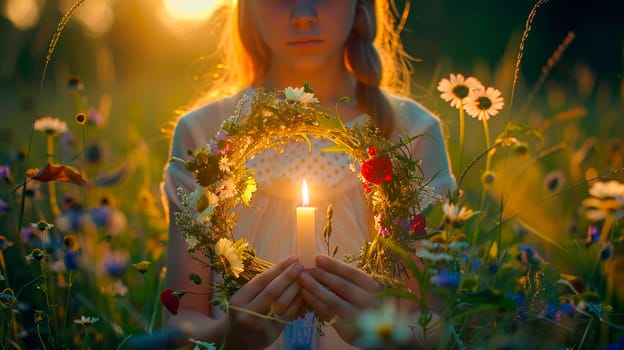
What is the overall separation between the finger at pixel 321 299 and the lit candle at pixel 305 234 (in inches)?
1.7

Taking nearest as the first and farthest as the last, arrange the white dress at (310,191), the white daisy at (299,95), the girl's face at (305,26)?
1. the white daisy at (299,95)
2. the girl's face at (305,26)
3. the white dress at (310,191)

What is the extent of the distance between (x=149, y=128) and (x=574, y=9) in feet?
33.1

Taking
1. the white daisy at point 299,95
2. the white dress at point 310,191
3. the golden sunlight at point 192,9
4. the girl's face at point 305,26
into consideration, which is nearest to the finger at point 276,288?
the white daisy at point 299,95

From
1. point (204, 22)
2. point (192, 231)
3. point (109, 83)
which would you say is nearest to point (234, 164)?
point (192, 231)

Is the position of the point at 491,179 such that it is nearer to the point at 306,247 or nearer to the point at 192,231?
the point at 306,247

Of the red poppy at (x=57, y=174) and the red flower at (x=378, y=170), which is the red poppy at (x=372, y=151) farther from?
the red poppy at (x=57, y=174)

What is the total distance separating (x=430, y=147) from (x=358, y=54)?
493 millimetres

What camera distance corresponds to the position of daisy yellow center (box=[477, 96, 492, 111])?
2107 mm

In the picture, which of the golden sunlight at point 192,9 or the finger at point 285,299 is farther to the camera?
the golden sunlight at point 192,9

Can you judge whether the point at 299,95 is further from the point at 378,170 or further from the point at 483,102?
the point at 483,102

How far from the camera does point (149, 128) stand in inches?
250

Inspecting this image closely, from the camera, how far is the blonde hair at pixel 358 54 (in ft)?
9.52

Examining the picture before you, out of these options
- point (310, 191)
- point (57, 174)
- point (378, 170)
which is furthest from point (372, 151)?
point (57, 174)

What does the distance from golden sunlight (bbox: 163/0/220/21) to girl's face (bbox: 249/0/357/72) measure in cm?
36
